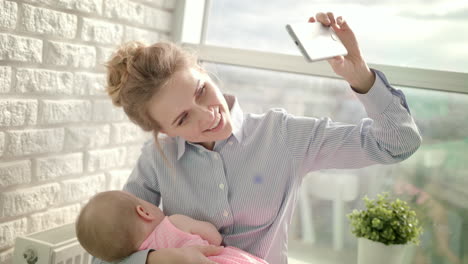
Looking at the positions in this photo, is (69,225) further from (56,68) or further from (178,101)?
(178,101)

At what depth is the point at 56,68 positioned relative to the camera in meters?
1.98

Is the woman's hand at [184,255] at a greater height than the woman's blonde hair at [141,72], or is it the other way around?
the woman's blonde hair at [141,72]

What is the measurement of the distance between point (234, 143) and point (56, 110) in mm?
745

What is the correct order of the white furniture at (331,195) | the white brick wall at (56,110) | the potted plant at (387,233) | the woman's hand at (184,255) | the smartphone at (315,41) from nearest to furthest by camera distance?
the smartphone at (315,41)
the woman's hand at (184,255)
the white brick wall at (56,110)
the potted plant at (387,233)
the white furniture at (331,195)

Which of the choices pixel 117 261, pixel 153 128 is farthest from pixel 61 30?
pixel 117 261

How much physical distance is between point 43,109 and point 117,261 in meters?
0.68

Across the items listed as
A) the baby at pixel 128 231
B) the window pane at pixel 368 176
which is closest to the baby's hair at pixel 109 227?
the baby at pixel 128 231

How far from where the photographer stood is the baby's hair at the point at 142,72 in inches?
63.4

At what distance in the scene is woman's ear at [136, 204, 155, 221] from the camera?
160cm

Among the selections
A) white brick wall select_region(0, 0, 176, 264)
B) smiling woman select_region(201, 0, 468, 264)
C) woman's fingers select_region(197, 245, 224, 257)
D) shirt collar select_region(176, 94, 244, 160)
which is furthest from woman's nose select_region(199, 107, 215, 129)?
smiling woman select_region(201, 0, 468, 264)

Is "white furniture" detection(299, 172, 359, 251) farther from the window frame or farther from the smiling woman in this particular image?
the window frame

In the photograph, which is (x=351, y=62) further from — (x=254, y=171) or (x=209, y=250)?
(x=209, y=250)

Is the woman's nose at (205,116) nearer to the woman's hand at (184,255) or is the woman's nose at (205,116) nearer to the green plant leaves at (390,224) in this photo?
the woman's hand at (184,255)

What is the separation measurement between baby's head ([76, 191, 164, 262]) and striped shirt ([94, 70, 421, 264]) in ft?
0.68
